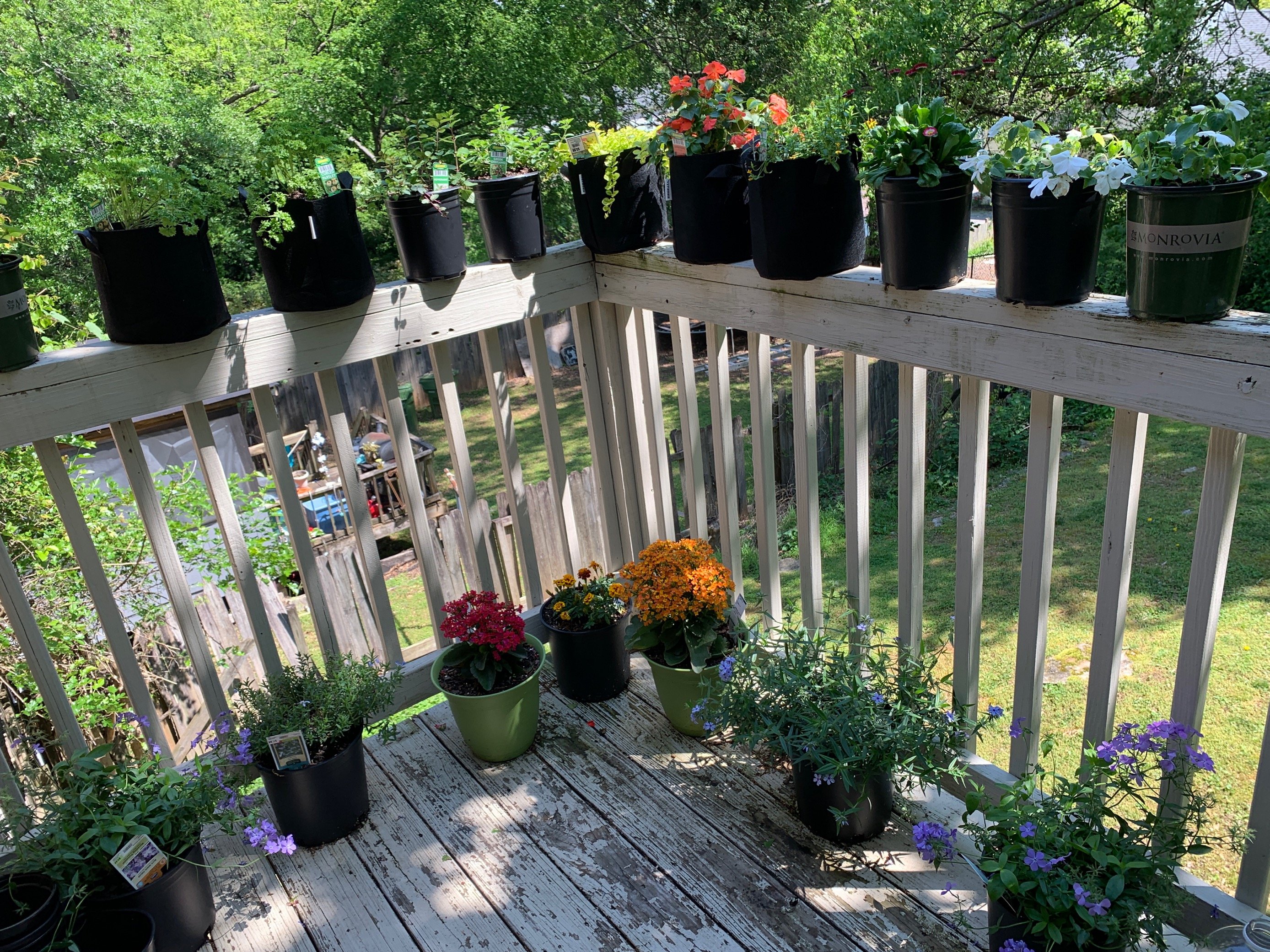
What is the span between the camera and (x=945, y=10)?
6.12m

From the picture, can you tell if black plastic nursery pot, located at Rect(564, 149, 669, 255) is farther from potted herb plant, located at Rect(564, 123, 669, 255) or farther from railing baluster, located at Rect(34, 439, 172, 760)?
railing baluster, located at Rect(34, 439, 172, 760)

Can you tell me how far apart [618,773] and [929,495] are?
4.35 metres

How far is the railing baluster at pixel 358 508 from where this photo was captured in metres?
2.13

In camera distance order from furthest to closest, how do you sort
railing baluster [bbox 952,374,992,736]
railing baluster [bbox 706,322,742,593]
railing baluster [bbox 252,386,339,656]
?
railing baluster [bbox 706,322,742,593], railing baluster [bbox 252,386,339,656], railing baluster [bbox 952,374,992,736]

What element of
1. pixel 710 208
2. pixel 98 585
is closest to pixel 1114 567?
pixel 710 208

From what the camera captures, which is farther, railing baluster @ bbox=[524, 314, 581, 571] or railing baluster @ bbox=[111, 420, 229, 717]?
railing baluster @ bbox=[524, 314, 581, 571]

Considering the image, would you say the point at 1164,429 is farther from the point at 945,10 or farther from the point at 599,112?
the point at 599,112

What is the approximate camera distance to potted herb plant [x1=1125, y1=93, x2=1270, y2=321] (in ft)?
3.86

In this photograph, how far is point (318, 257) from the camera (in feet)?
6.36

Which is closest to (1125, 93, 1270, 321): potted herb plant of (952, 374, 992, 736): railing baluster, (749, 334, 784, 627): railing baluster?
(952, 374, 992, 736): railing baluster

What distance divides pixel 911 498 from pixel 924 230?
0.57 m

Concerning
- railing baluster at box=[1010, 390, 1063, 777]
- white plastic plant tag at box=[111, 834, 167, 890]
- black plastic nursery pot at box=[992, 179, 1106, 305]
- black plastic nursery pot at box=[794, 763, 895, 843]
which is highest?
black plastic nursery pot at box=[992, 179, 1106, 305]

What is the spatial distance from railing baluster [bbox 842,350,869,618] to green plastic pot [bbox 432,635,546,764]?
82cm

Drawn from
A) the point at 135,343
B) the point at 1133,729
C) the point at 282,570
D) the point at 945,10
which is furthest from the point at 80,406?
the point at 945,10
